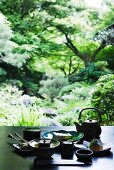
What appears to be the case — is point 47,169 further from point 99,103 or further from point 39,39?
point 39,39

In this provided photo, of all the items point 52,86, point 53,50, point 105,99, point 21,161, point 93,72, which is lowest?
point 21,161

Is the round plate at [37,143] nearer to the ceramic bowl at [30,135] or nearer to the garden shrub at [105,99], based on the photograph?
the ceramic bowl at [30,135]

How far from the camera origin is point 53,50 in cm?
642

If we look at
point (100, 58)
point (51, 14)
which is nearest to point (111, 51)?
point (100, 58)

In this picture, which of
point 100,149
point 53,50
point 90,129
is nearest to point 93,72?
point 53,50

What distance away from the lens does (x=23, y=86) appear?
6.21 m

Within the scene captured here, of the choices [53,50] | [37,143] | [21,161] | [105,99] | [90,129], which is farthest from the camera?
[53,50]

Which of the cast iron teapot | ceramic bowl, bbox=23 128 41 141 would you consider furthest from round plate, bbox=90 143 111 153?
ceramic bowl, bbox=23 128 41 141

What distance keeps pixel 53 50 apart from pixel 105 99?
8.41 ft

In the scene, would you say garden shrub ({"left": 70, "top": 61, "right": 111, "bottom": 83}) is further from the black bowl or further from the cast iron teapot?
the black bowl

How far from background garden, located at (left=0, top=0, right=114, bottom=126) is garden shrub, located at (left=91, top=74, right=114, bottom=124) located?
1.37m

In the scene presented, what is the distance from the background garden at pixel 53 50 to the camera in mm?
5844

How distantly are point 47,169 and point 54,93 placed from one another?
4.74m

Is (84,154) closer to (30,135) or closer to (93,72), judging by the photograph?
(30,135)
